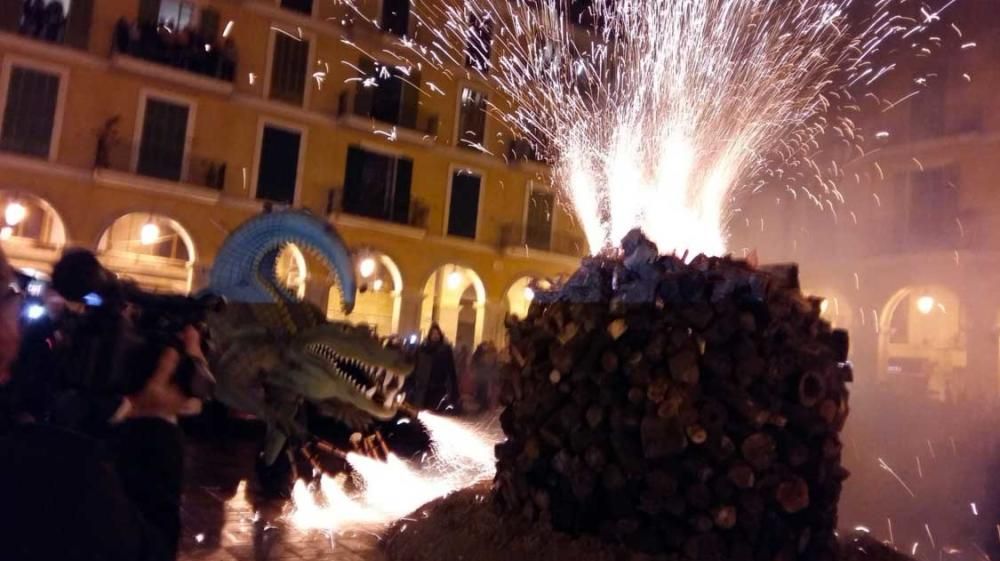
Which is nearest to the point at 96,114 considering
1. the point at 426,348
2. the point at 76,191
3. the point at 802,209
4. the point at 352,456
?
the point at 76,191

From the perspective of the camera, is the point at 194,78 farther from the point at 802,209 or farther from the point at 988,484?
the point at 988,484

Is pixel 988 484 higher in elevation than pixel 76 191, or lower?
lower

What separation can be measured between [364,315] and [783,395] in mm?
18538

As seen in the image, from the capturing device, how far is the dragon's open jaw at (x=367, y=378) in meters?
7.05

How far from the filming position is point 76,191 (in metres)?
17.5

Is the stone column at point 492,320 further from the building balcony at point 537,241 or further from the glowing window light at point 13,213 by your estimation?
the glowing window light at point 13,213

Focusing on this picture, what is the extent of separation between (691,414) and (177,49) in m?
18.0

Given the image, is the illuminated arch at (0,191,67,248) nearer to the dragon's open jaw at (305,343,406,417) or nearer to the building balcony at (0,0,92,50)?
the building balcony at (0,0,92,50)

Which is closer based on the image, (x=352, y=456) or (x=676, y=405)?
(x=676, y=405)

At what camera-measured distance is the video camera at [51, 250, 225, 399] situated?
6.08 ft

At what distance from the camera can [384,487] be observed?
6934 millimetres

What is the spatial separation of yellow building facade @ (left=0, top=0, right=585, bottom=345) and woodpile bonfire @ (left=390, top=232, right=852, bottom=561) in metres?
15.3

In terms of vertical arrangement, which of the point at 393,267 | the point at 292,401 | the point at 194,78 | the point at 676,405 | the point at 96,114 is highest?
the point at 194,78

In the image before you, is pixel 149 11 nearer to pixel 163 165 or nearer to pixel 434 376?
pixel 163 165
